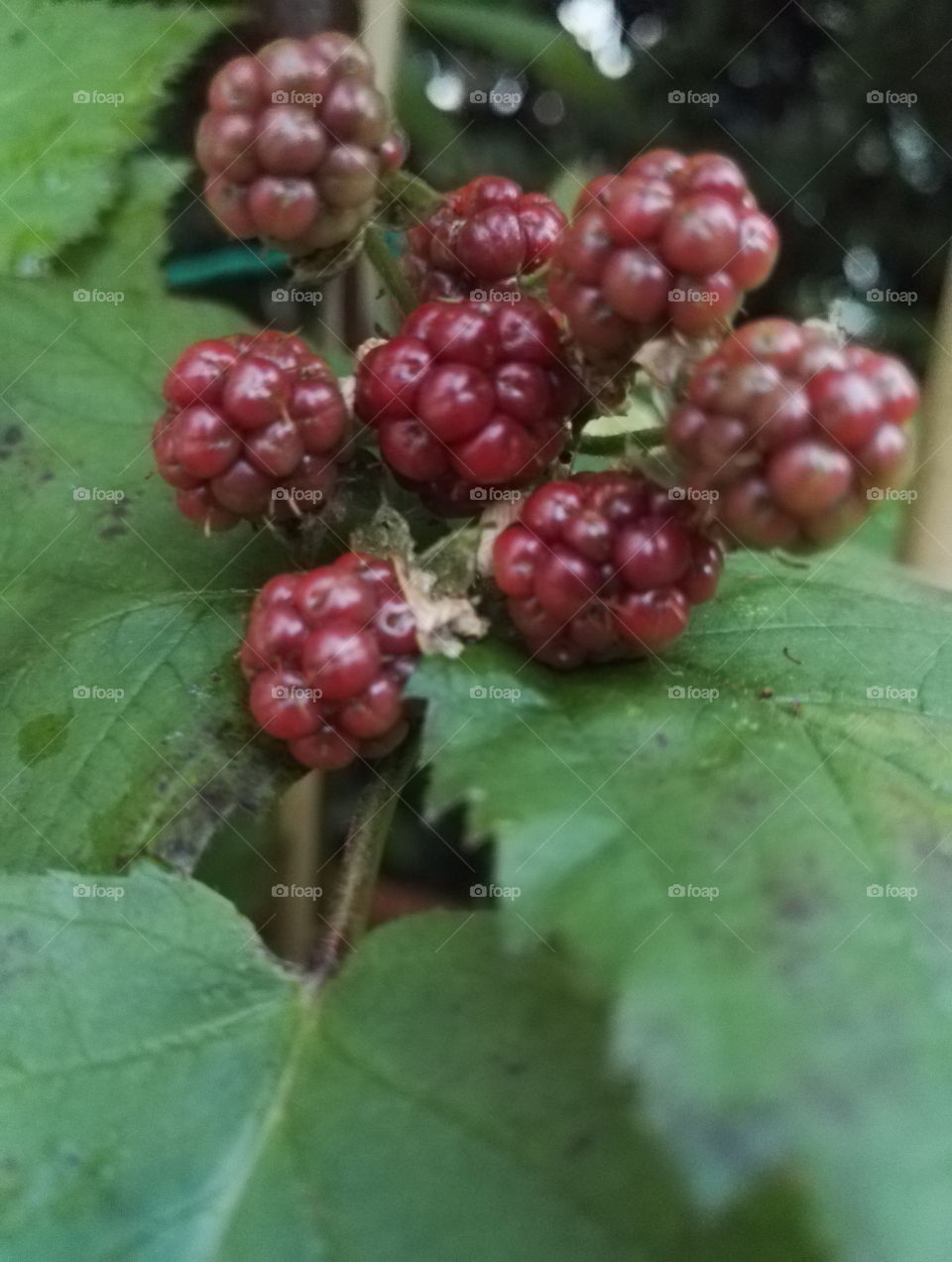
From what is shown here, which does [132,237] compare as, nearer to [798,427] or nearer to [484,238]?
[484,238]

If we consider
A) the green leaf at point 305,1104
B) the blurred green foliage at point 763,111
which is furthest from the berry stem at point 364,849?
the blurred green foliage at point 763,111

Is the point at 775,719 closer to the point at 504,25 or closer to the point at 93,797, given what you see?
the point at 93,797

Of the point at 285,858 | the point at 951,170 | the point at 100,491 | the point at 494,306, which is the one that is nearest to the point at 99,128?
the point at 100,491

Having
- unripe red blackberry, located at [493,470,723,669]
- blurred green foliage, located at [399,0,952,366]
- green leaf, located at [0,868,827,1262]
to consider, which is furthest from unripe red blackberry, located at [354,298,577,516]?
blurred green foliage, located at [399,0,952,366]

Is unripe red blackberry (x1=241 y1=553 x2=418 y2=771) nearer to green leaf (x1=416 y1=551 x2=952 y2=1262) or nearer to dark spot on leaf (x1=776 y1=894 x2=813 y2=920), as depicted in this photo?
green leaf (x1=416 y1=551 x2=952 y2=1262)

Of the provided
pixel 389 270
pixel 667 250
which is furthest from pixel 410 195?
pixel 667 250

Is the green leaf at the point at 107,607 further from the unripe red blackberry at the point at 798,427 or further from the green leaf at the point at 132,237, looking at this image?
the unripe red blackberry at the point at 798,427
